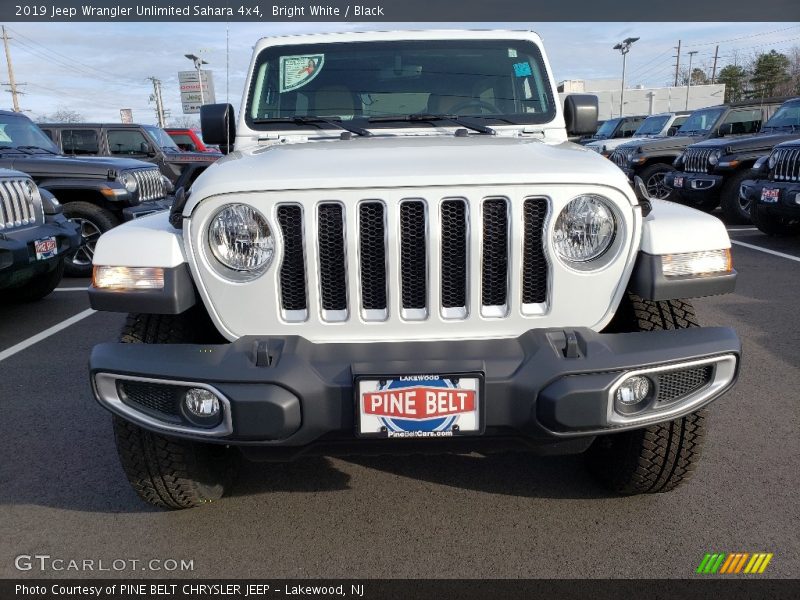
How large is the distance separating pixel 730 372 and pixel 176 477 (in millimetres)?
1968

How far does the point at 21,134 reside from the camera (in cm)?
785

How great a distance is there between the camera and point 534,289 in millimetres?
2227

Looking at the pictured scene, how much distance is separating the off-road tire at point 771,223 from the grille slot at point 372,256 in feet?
25.4

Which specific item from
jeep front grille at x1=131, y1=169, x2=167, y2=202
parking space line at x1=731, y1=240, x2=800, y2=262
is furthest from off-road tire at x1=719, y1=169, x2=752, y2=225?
jeep front grille at x1=131, y1=169, x2=167, y2=202

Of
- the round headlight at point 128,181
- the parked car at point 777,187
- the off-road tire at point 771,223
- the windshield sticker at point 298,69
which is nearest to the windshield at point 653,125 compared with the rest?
the off-road tire at point 771,223

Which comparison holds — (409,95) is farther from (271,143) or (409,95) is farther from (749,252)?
(749,252)

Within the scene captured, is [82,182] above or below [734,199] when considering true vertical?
above

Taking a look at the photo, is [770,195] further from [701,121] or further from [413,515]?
[413,515]

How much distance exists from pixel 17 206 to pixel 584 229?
488 cm

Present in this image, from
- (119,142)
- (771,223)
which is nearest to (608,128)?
(771,223)

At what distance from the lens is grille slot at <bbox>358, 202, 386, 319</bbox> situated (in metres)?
2.13

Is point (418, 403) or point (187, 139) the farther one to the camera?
point (187, 139)

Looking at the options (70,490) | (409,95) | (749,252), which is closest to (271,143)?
(409,95)

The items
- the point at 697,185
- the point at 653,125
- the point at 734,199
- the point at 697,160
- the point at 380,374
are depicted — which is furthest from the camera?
the point at 653,125
